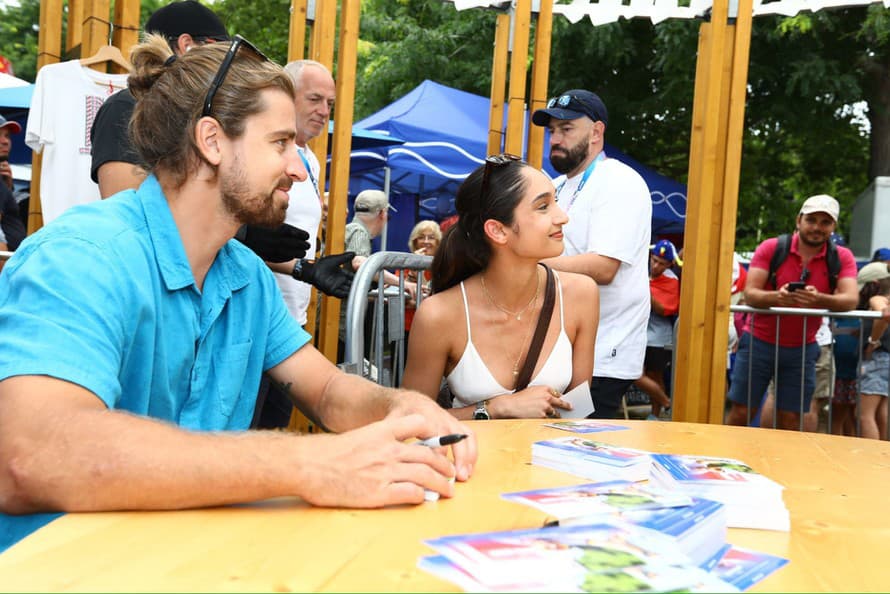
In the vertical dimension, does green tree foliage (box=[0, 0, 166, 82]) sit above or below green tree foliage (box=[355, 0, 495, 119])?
above

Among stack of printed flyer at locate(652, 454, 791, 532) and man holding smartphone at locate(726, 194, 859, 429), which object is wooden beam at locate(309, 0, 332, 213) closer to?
stack of printed flyer at locate(652, 454, 791, 532)

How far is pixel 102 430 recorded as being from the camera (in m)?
1.30

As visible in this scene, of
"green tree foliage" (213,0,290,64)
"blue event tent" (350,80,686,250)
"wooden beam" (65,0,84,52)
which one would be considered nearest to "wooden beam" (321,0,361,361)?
"wooden beam" (65,0,84,52)

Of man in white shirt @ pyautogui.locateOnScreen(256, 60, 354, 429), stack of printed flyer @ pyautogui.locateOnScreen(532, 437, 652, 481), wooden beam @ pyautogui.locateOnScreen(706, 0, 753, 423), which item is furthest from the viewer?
wooden beam @ pyautogui.locateOnScreen(706, 0, 753, 423)

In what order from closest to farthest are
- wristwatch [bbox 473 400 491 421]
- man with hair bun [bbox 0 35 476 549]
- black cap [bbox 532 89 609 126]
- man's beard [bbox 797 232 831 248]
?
man with hair bun [bbox 0 35 476 549] < wristwatch [bbox 473 400 491 421] < black cap [bbox 532 89 609 126] < man's beard [bbox 797 232 831 248]

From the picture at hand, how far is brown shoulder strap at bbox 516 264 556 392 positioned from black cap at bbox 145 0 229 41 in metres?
1.48

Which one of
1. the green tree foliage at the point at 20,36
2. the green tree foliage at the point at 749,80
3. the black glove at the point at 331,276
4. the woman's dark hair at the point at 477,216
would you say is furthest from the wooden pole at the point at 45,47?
the green tree foliage at the point at 20,36

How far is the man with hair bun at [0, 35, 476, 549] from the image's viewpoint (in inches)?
51.1

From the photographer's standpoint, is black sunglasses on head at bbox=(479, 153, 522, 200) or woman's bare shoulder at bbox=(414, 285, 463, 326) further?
black sunglasses on head at bbox=(479, 153, 522, 200)

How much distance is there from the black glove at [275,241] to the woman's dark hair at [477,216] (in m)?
0.51

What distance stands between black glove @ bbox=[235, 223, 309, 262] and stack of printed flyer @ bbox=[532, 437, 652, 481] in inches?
63.2

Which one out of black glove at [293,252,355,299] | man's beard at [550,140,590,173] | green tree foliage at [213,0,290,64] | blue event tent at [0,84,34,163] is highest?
green tree foliage at [213,0,290,64]

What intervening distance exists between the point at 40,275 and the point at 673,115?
13039 mm

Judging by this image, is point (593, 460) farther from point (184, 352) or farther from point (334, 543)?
point (184, 352)
